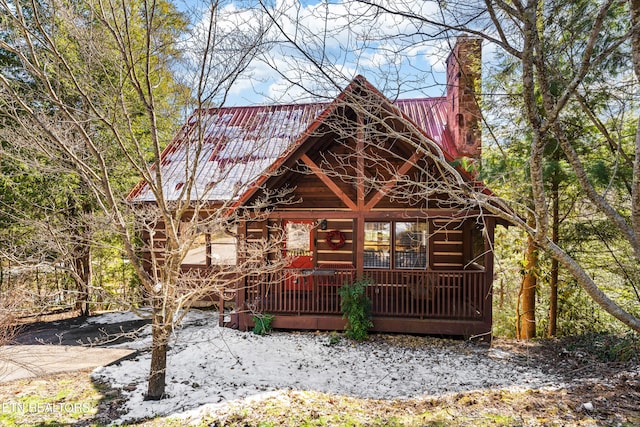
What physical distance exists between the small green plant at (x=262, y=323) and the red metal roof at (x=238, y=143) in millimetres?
3508

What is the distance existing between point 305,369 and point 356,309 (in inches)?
78.0

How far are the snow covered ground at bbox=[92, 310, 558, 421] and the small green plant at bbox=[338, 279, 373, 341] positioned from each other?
10.5 inches

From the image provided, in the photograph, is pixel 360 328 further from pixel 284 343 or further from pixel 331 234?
pixel 331 234

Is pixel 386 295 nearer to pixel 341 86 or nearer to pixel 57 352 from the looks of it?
pixel 341 86

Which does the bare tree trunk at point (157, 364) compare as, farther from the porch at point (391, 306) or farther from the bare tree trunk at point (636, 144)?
the bare tree trunk at point (636, 144)

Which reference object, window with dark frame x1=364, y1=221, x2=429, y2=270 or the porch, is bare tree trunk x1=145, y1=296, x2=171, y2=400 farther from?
window with dark frame x1=364, y1=221, x2=429, y2=270

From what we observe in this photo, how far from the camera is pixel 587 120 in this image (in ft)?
26.4

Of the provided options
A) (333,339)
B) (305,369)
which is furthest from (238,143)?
(305,369)

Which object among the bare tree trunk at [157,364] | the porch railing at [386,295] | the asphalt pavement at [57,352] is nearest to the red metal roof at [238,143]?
the porch railing at [386,295]

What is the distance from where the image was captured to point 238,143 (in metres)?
12.5

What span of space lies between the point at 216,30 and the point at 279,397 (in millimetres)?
5794

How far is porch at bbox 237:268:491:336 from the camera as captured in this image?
27.6ft

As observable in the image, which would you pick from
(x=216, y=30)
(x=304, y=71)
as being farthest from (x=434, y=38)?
(x=216, y=30)

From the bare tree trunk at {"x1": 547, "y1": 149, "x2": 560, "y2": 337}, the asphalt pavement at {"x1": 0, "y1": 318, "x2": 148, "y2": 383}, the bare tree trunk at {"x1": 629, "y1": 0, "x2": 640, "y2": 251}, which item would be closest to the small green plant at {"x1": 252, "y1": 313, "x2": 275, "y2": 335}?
the asphalt pavement at {"x1": 0, "y1": 318, "x2": 148, "y2": 383}
